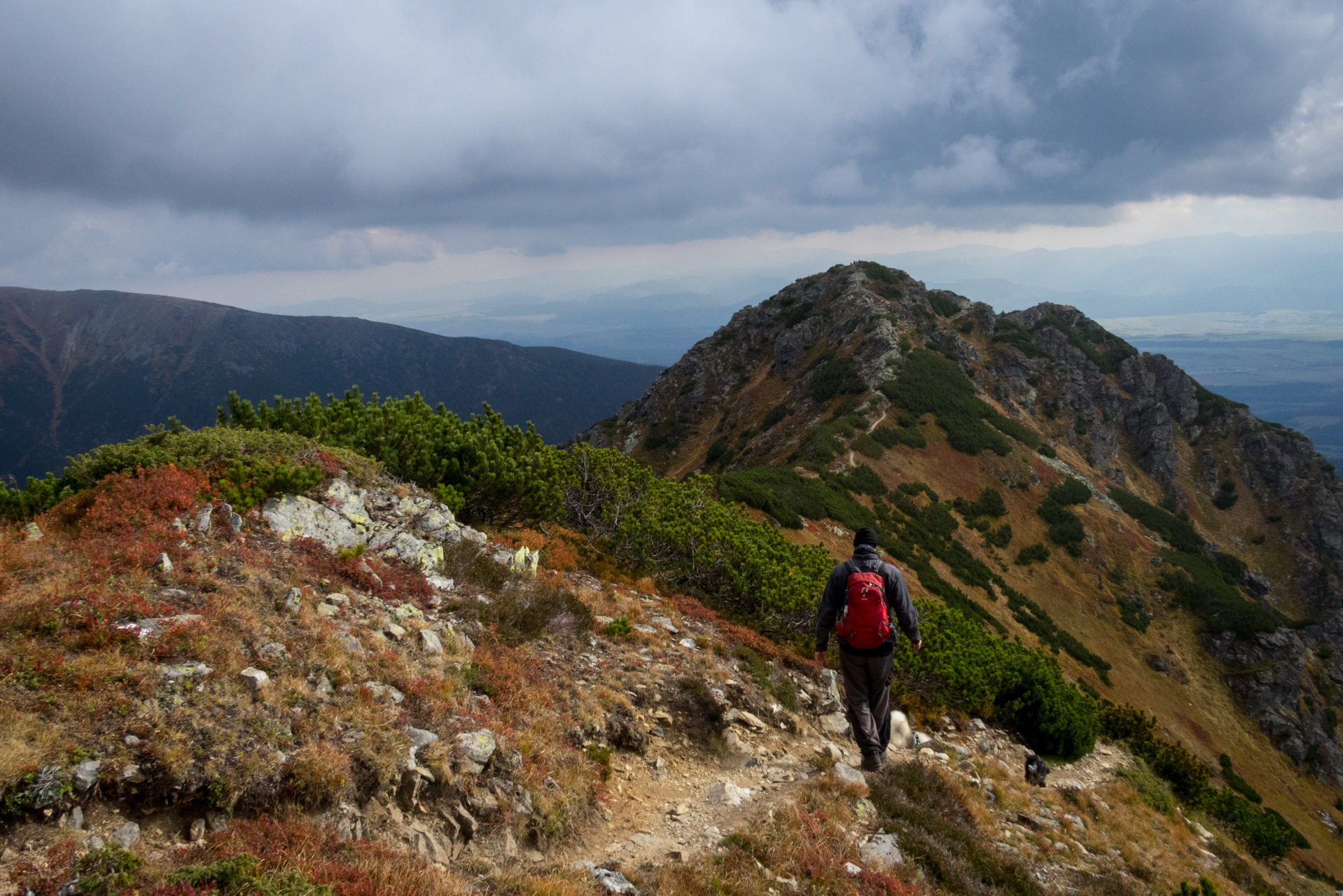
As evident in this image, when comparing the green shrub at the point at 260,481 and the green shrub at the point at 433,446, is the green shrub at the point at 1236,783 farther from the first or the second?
the green shrub at the point at 260,481

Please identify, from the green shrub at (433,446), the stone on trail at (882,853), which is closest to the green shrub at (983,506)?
the green shrub at (433,446)

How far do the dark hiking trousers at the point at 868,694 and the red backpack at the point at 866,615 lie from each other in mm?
320

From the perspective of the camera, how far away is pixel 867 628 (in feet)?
25.0

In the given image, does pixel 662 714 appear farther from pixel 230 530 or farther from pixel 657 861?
pixel 230 530

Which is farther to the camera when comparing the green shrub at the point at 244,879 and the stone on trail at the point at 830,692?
the stone on trail at the point at 830,692

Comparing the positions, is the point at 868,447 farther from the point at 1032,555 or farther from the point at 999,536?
the point at 1032,555

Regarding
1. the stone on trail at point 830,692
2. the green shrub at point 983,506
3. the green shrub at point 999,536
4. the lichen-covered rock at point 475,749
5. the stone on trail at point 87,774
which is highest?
the stone on trail at point 87,774

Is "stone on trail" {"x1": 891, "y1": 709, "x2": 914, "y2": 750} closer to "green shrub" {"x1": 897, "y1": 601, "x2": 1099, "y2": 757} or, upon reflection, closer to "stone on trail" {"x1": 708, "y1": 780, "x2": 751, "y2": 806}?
"green shrub" {"x1": 897, "y1": 601, "x2": 1099, "y2": 757}

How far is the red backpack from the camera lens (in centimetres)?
759

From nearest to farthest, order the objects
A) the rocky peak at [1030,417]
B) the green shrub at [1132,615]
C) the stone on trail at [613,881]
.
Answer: the stone on trail at [613,881] → the green shrub at [1132,615] → the rocky peak at [1030,417]

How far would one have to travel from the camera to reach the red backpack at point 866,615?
7.59m

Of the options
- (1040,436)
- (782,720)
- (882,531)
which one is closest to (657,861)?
(782,720)

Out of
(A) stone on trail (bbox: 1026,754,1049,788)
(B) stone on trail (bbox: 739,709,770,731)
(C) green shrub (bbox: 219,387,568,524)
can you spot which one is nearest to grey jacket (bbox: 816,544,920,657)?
(B) stone on trail (bbox: 739,709,770,731)

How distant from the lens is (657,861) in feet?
19.5
